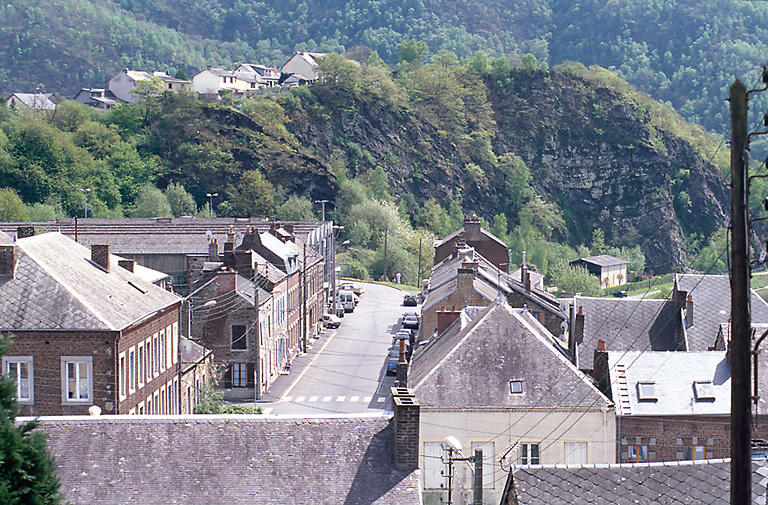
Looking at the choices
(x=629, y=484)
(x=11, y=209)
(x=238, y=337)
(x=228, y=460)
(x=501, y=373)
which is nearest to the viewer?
(x=629, y=484)

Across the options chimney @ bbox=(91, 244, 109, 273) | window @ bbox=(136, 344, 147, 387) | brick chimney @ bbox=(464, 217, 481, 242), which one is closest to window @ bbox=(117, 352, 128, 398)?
window @ bbox=(136, 344, 147, 387)

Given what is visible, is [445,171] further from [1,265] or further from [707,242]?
[1,265]

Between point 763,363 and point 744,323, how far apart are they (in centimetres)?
2013

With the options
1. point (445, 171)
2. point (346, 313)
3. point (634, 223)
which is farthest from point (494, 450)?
point (634, 223)

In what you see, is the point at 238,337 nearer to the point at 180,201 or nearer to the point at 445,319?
the point at 445,319

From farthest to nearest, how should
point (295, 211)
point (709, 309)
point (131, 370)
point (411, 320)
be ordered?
point (295, 211), point (411, 320), point (709, 309), point (131, 370)

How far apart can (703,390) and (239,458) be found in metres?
14.4

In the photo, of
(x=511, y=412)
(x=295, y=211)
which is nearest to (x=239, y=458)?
(x=511, y=412)

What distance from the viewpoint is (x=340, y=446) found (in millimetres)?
19422

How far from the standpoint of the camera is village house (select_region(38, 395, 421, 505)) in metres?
18.6

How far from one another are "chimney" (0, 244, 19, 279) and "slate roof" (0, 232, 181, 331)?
157 mm

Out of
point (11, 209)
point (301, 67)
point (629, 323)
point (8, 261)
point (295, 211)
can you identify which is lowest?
point (629, 323)

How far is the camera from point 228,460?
19.2 m

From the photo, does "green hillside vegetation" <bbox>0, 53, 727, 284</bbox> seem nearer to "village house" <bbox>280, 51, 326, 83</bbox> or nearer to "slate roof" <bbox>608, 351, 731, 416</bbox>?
"village house" <bbox>280, 51, 326, 83</bbox>
